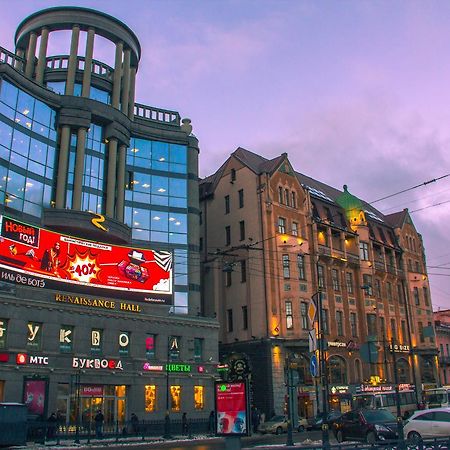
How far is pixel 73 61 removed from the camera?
173ft

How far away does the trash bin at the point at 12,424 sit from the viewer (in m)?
27.4

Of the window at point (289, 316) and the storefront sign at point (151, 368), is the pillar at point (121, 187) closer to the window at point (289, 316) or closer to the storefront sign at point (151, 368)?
the storefront sign at point (151, 368)

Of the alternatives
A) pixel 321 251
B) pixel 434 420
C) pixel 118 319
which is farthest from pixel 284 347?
pixel 434 420

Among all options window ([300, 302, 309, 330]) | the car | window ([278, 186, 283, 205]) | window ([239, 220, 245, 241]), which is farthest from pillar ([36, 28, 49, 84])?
the car

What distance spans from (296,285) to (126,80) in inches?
1066

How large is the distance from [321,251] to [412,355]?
66.9 feet

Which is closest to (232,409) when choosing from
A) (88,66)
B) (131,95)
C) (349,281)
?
(88,66)

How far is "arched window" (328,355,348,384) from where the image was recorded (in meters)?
58.6

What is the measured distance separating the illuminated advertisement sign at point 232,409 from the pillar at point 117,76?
40.3 meters

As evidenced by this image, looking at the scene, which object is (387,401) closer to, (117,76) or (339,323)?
(339,323)

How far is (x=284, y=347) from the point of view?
179 ft

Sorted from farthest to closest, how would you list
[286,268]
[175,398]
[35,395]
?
[286,268] → [175,398] → [35,395]

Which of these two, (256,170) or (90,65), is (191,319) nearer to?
(256,170)

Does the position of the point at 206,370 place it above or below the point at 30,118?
below
